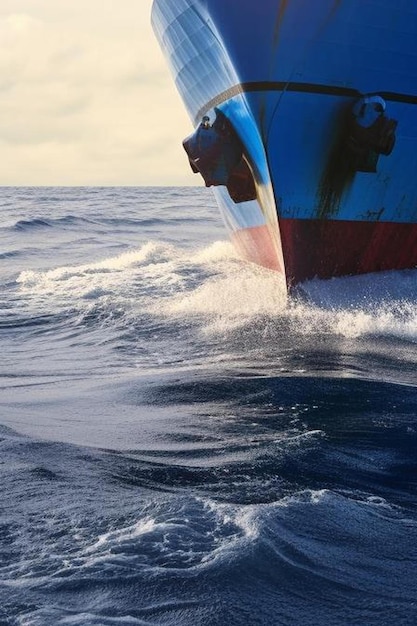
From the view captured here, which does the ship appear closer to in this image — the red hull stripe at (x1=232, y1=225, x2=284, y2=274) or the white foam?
the white foam

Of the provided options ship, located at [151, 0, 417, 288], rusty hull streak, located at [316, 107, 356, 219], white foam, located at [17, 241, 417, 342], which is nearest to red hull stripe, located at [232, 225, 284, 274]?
white foam, located at [17, 241, 417, 342]

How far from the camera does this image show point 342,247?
1072cm

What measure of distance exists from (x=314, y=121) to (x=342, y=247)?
175cm

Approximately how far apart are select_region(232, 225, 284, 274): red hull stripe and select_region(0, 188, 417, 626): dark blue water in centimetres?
135

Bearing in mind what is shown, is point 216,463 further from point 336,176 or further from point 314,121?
point 336,176

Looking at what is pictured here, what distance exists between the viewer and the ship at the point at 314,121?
955 cm

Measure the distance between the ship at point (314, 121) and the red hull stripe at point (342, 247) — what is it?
16 mm

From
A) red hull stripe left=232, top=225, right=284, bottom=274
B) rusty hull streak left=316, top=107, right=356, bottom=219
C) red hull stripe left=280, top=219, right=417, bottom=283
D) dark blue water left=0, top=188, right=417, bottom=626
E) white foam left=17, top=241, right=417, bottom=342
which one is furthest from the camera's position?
red hull stripe left=232, top=225, right=284, bottom=274

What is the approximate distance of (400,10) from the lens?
9.74 metres

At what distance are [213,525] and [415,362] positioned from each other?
4176mm

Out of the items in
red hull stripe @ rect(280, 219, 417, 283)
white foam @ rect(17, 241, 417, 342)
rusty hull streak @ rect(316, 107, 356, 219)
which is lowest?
white foam @ rect(17, 241, 417, 342)

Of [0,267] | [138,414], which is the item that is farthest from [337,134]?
[0,267]

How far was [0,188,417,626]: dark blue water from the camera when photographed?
10.7ft

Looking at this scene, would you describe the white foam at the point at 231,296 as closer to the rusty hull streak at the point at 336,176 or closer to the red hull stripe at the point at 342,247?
the red hull stripe at the point at 342,247
